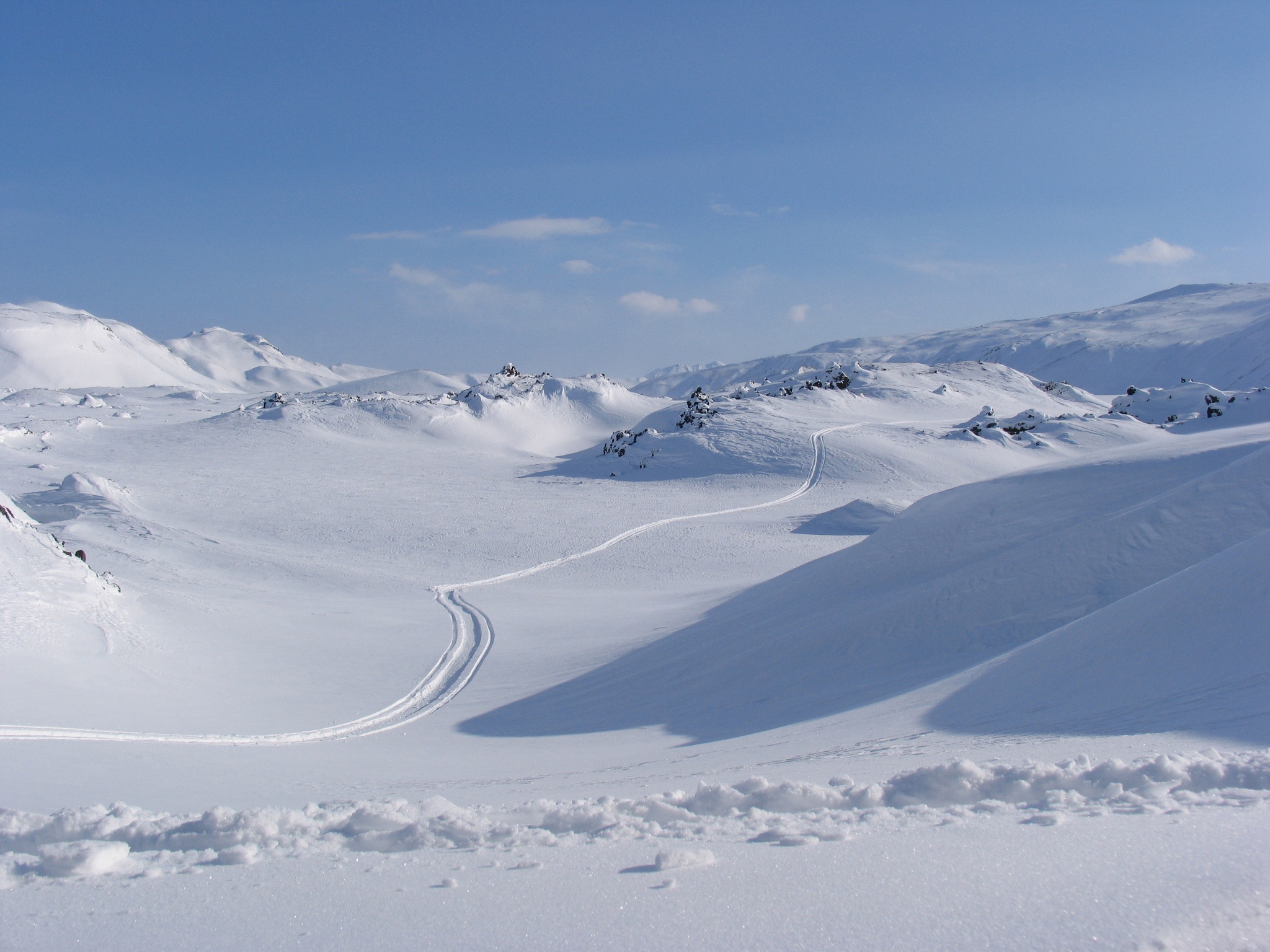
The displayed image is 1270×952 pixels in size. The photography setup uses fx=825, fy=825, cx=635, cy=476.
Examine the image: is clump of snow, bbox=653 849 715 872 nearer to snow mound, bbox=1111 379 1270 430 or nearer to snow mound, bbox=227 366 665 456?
snow mound, bbox=1111 379 1270 430

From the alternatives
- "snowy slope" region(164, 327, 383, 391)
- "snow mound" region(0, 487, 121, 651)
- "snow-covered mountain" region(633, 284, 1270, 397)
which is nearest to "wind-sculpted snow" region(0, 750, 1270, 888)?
"snow mound" region(0, 487, 121, 651)

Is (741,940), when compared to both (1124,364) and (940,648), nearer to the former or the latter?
(940,648)

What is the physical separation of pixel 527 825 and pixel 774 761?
2.10 meters

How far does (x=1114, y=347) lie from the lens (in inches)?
4156

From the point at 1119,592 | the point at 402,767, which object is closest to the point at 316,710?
the point at 402,767

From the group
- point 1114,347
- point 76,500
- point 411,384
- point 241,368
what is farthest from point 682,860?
point 241,368

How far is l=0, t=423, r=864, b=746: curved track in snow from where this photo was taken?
679 cm

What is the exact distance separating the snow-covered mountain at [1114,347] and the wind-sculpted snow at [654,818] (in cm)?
6146

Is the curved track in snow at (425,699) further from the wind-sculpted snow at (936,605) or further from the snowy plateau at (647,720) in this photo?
the wind-sculpted snow at (936,605)

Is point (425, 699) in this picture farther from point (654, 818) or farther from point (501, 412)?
point (501, 412)

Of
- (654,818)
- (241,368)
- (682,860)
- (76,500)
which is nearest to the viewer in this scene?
(682,860)

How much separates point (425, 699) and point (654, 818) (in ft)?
22.1

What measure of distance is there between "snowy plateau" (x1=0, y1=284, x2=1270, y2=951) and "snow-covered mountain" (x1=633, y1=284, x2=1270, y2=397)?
169 ft

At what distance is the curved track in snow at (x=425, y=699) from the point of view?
6.79 m
